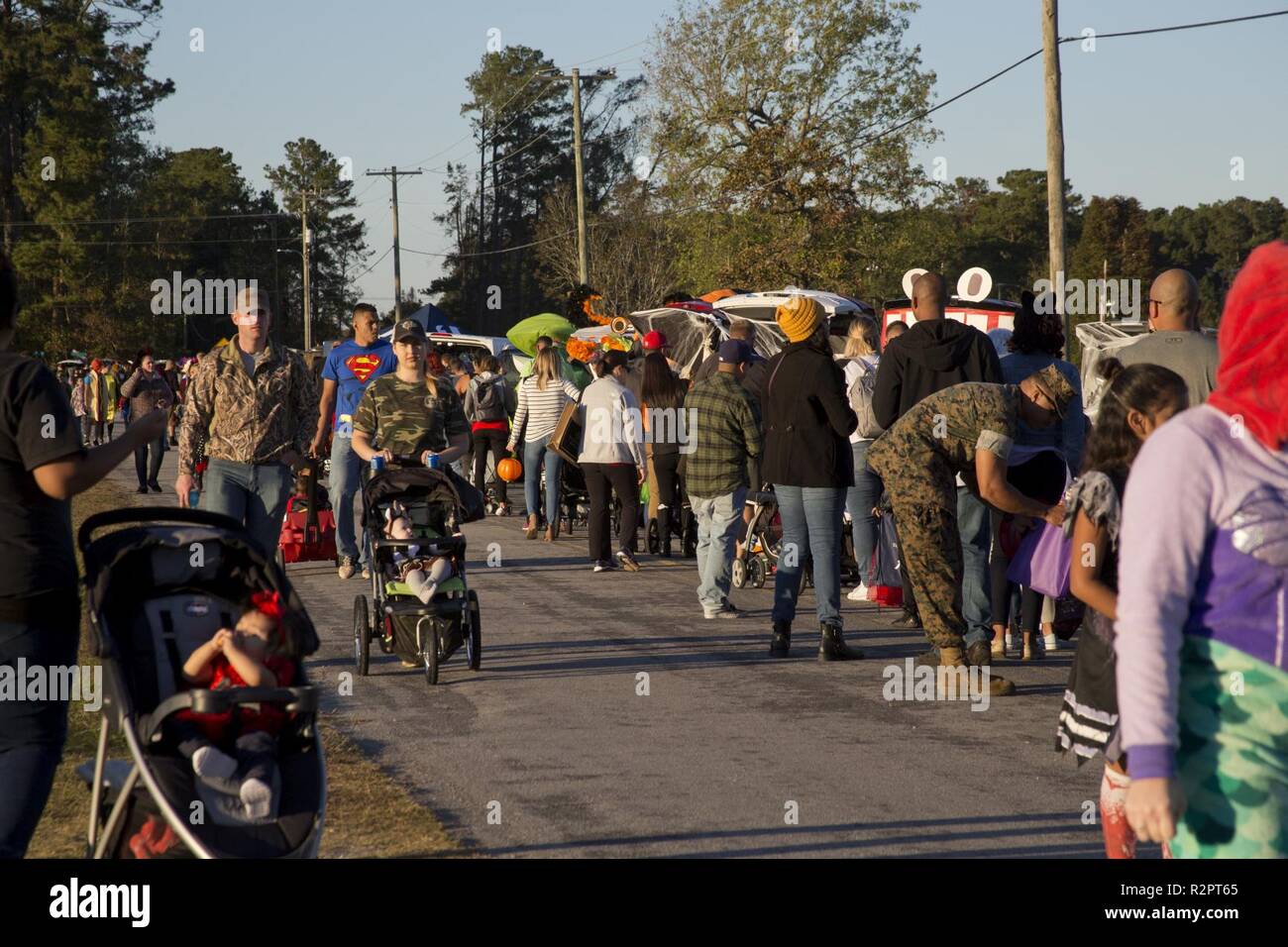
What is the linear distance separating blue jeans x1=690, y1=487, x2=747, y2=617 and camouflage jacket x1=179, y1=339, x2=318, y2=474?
3451 mm

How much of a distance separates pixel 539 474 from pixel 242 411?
28.0 ft

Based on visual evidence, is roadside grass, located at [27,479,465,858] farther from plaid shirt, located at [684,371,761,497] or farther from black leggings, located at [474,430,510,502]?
black leggings, located at [474,430,510,502]

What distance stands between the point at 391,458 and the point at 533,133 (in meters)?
86.0

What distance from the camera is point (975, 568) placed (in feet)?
33.1

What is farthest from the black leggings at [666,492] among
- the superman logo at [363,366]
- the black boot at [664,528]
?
the superman logo at [363,366]

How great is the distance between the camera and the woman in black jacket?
1038 centimetres

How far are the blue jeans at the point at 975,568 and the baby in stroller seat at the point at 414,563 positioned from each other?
3180 mm

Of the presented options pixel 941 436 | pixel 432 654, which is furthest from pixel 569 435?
pixel 941 436

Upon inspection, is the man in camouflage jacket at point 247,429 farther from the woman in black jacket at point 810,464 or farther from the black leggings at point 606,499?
the black leggings at point 606,499

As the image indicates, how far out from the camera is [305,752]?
482 centimetres

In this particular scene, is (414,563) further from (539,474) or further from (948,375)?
(539,474)
